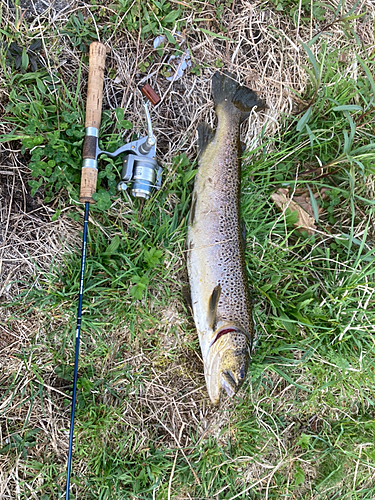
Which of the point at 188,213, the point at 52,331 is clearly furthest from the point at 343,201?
the point at 52,331

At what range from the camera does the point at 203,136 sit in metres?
2.49

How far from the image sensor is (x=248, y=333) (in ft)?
8.07

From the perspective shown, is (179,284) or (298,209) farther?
(298,209)

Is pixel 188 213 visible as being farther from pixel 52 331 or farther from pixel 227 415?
pixel 227 415

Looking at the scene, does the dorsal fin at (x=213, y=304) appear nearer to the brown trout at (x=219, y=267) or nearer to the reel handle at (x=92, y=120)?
the brown trout at (x=219, y=267)

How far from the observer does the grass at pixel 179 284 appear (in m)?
2.36

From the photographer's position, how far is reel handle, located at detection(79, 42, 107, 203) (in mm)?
2178

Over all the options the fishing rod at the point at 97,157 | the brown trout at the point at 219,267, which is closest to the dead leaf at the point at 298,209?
the brown trout at the point at 219,267

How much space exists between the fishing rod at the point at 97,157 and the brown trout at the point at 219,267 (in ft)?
1.24

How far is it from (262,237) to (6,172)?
6.14 ft

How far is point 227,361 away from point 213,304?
16.2 inches

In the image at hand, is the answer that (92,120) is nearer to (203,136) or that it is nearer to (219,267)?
(203,136)

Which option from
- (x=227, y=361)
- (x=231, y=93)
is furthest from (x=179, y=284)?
(x=231, y=93)

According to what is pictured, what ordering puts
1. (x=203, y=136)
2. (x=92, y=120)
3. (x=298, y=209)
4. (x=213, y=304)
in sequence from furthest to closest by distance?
(x=298, y=209)
(x=203, y=136)
(x=213, y=304)
(x=92, y=120)
